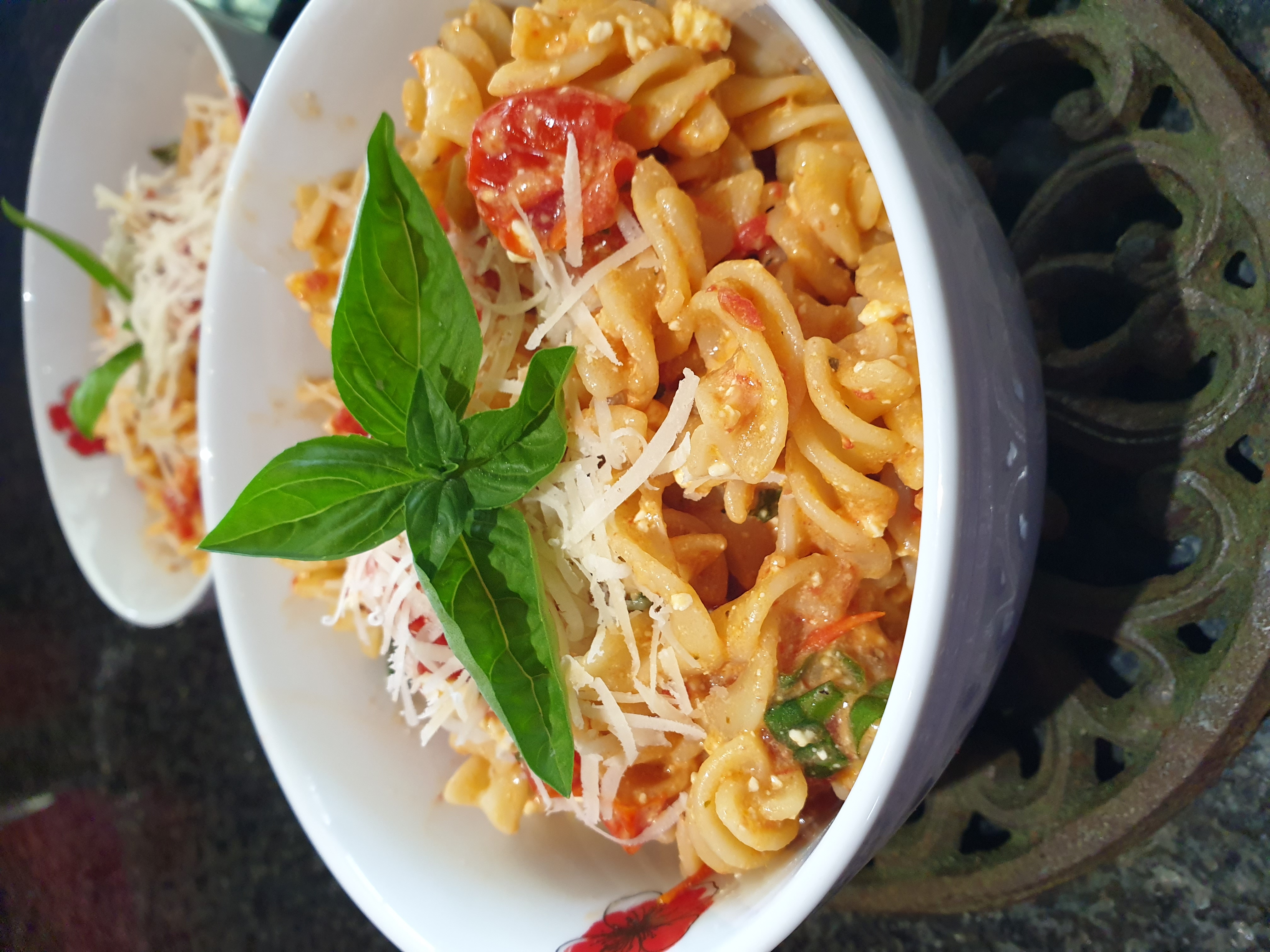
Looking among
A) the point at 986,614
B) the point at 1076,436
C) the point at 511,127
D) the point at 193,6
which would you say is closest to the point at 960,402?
the point at 986,614

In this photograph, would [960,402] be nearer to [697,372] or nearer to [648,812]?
[697,372]

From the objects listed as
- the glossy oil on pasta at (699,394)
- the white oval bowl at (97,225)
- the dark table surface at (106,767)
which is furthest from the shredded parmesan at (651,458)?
the white oval bowl at (97,225)

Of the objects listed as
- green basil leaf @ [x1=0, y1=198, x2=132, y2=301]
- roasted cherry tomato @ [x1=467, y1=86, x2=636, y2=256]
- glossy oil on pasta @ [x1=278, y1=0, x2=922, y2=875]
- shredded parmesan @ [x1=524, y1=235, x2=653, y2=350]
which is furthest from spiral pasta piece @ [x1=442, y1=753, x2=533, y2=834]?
green basil leaf @ [x1=0, y1=198, x2=132, y2=301]

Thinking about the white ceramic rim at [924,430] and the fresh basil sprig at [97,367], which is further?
the fresh basil sprig at [97,367]

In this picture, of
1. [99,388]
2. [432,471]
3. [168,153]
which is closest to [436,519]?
[432,471]

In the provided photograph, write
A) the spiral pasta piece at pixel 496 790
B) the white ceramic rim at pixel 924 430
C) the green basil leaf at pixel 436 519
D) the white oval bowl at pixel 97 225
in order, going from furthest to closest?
the white oval bowl at pixel 97 225 < the spiral pasta piece at pixel 496 790 < the green basil leaf at pixel 436 519 < the white ceramic rim at pixel 924 430

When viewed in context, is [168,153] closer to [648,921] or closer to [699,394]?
[699,394]

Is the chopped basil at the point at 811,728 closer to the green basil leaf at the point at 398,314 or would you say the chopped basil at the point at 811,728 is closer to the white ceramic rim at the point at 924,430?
the white ceramic rim at the point at 924,430
